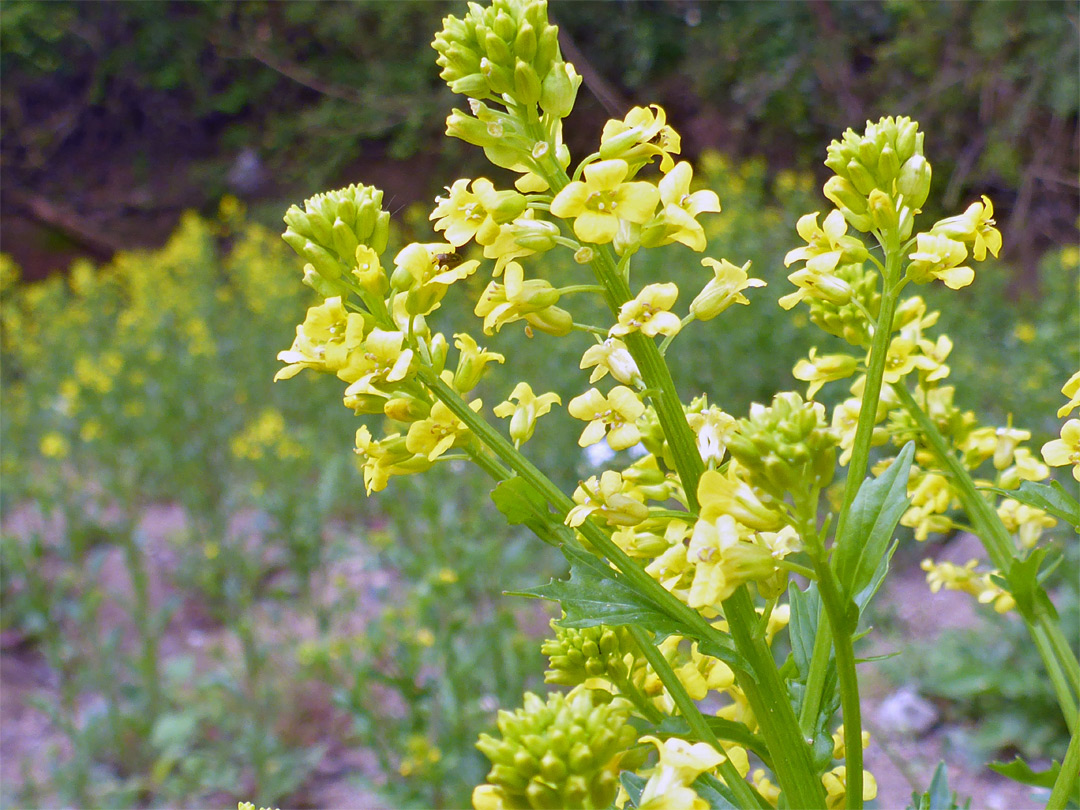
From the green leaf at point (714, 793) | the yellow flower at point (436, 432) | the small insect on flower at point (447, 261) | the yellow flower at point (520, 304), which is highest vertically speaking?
the small insect on flower at point (447, 261)

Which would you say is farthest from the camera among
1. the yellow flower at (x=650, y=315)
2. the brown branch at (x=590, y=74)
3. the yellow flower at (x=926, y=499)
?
the brown branch at (x=590, y=74)

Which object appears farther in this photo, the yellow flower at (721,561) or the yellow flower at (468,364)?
the yellow flower at (468,364)

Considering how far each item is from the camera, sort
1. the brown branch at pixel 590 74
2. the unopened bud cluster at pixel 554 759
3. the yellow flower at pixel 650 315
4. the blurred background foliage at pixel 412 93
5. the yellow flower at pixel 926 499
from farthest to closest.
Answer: the brown branch at pixel 590 74 < the blurred background foliage at pixel 412 93 < the yellow flower at pixel 926 499 < the yellow flower at pixel 650 315 < the unopened bud cluster at pixel 554 759

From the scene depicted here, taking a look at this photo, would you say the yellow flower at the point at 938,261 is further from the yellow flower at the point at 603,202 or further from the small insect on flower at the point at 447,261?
the small insect on flower at the point at 447,261

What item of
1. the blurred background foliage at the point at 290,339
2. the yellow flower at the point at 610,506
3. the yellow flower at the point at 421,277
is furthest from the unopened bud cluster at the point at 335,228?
the blurred background foliage at the point at 290,339

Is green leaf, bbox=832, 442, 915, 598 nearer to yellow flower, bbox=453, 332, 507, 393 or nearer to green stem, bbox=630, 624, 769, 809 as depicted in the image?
green stem, bbox=630, 624, 769, 809

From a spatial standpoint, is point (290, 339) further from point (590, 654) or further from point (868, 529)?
point (868, 529)
